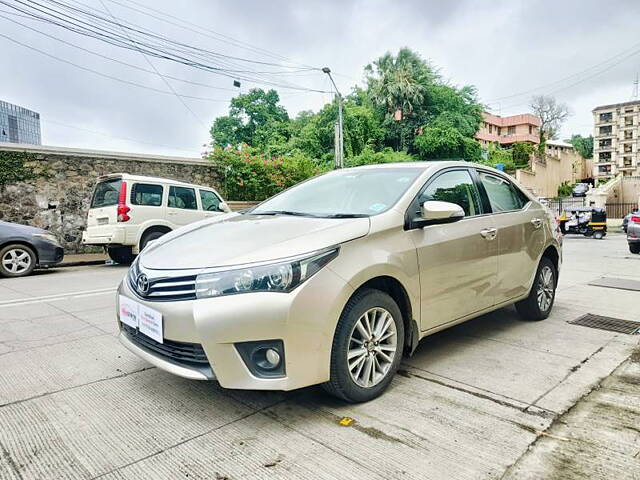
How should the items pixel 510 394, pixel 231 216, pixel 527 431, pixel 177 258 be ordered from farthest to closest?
pixel 231 216 < pixel 510 394 < pixel 177 258 < pixel 527 431

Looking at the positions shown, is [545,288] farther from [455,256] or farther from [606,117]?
[606,117]

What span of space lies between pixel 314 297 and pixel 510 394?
4.76 ft

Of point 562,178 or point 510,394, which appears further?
point 562,178

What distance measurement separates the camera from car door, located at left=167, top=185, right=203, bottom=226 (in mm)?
9992

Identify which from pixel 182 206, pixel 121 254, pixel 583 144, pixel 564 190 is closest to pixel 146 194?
pixel 182 206

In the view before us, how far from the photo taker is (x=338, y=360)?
244 cm

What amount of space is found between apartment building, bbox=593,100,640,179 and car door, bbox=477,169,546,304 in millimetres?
77971

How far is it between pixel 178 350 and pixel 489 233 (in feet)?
8.29

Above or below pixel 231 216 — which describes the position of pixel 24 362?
below

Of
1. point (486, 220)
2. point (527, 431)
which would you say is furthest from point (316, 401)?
point (486, 220)

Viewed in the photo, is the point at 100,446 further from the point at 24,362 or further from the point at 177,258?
the point at 24,362

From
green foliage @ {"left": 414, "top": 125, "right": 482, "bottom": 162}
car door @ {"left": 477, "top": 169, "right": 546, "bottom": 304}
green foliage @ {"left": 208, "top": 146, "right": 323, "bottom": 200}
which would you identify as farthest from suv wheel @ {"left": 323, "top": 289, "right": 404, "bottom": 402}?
green foliage @ {"left": 414, "top": 125, "right": 482, "bottom": 162}

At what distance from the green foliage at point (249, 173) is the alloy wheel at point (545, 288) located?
11.4 metres

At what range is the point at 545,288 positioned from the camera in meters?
4.53
